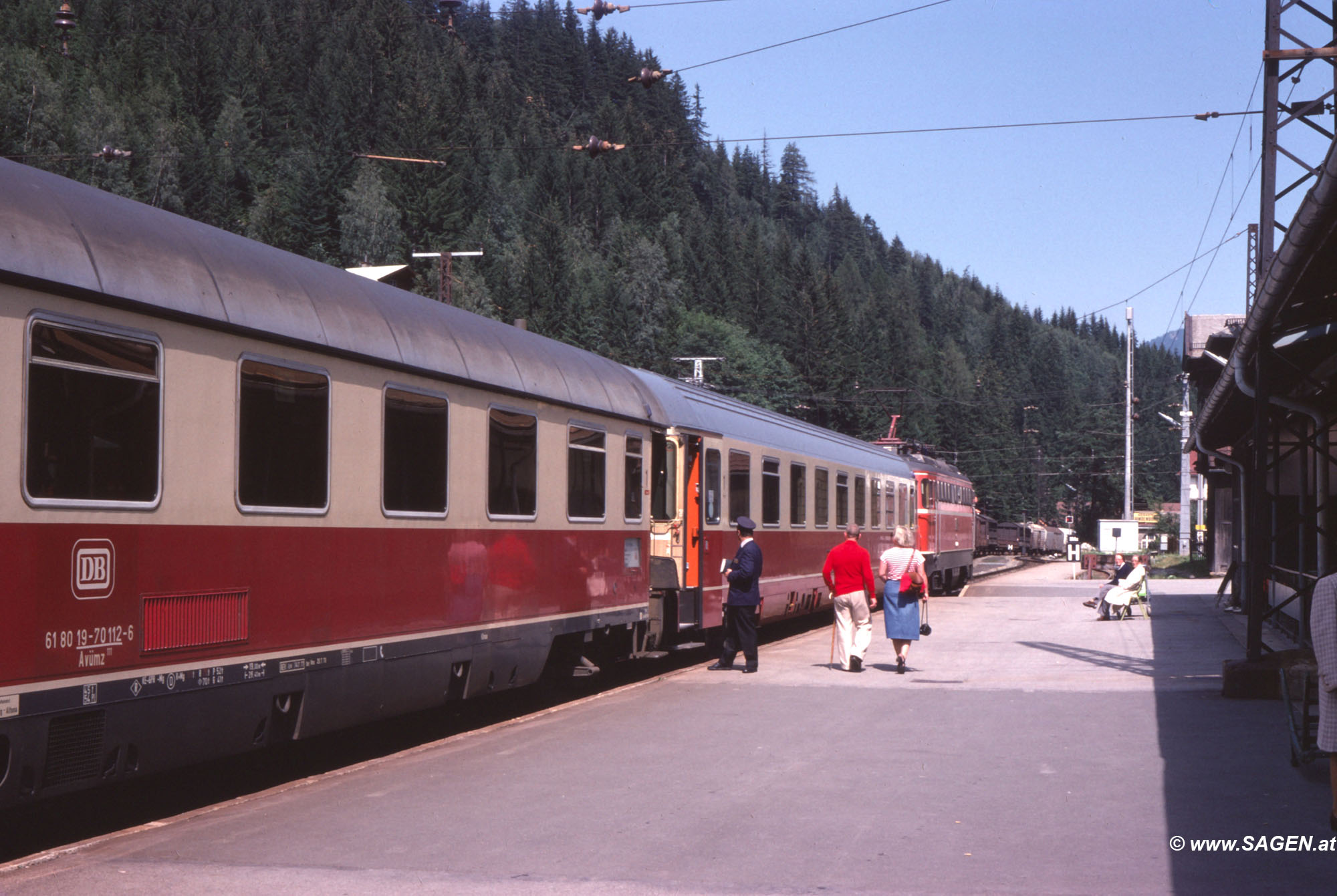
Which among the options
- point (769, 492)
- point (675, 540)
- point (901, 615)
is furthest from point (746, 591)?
point (769, 492)

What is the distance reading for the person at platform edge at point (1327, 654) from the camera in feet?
22.7

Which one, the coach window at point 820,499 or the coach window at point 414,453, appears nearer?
the coach window at point 414,453

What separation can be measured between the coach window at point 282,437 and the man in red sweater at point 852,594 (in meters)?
8.49

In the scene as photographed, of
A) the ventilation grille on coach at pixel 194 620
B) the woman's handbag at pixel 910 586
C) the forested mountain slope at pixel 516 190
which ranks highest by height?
the forested mountain slope at pixel 516 190

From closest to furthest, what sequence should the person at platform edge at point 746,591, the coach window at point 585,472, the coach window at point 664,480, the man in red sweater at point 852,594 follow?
the coach window at point 585,472, the person at platform edge at point 746,591, the coach window at point 664,480, the man in red sweater at point 852,594

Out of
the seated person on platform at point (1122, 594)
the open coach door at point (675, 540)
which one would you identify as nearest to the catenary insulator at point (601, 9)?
the open coach door at point (675, 540)

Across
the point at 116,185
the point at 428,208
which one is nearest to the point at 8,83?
the point at 116,185

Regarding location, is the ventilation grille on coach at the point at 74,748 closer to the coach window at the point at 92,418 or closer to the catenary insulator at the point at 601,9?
the coach window at the point at 92,418

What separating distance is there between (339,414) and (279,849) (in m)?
3.21

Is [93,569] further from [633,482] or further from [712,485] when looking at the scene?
[712,485]

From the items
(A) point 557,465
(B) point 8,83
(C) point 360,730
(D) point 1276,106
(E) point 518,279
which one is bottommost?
(C) point 360,730

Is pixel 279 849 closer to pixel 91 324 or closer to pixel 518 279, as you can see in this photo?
pixel 91 324

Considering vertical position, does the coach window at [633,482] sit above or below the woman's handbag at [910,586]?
above

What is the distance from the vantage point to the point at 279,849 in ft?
23.8
